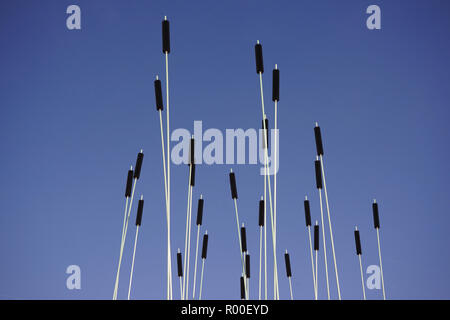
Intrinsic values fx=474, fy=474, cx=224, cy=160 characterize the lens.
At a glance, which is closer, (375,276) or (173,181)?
(375,276)

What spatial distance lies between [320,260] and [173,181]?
2.88ft

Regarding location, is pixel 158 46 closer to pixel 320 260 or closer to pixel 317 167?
pixel 320 260

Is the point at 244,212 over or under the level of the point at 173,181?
under

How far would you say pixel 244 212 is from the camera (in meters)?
2.52
